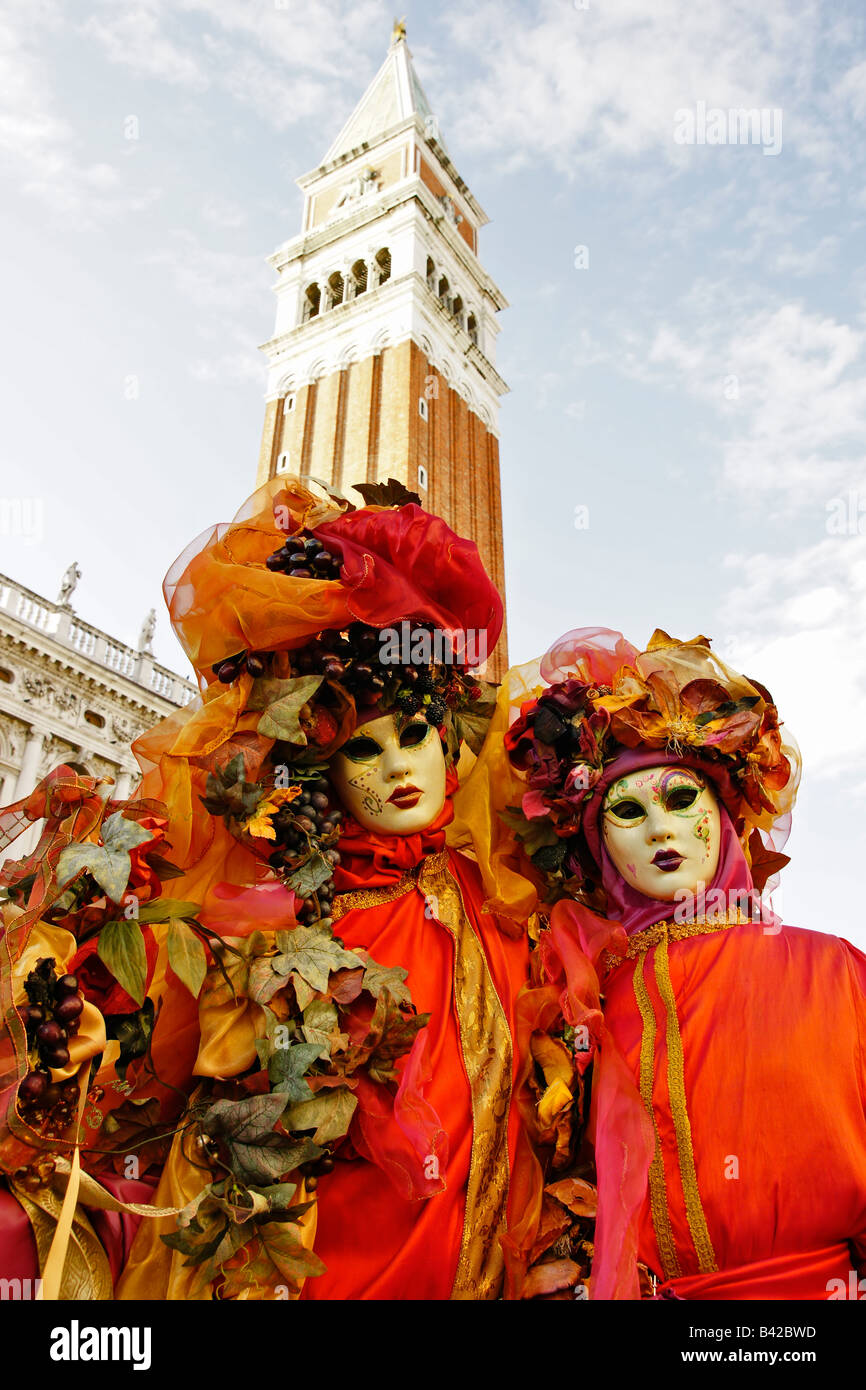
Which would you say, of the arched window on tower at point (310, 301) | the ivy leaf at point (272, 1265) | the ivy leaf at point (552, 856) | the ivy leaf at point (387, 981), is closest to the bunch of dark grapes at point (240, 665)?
the ivy leaf at point (387, 981)

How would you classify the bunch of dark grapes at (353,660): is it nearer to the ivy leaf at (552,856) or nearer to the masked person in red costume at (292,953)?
the masked person in red costume at (292,953)

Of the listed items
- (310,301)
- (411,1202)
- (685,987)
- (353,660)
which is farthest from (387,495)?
(310,301)

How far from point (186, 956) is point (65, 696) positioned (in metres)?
11.6

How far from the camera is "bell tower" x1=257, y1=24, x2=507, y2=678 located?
17.1 metres

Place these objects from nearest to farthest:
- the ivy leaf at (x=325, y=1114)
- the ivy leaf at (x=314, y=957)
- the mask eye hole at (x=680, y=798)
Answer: the ivy leaf at (x=325, y=1114) < the ivy leaf at (x=314, y=957) < the mask eye hole at (x=680, y=798)

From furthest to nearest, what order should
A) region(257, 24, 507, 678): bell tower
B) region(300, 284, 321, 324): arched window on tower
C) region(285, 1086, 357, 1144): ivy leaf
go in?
region(300, 284, 321, 324): arched window on tower
region(257, 24, 507, 678): bell tower
region(285, 1086, 357, 1144): ivy leaf

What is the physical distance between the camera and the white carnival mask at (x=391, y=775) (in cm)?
207

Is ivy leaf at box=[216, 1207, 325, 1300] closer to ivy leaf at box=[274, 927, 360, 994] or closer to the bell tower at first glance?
ivy leaf at box=[274, 927, 360, 994]

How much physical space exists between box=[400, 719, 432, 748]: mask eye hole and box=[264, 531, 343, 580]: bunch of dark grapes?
39 centimetres

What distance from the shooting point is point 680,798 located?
6.55 ft

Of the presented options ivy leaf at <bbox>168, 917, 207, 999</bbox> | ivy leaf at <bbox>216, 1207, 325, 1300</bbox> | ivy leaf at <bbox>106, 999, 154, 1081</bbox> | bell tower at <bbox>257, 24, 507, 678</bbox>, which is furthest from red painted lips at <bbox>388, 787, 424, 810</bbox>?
bell tower at <bbox>257, 24, 507, 678</bbox>

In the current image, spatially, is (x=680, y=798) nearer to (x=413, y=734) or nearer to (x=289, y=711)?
(x=413, y=734)

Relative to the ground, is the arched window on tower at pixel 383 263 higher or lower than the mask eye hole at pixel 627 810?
higher
